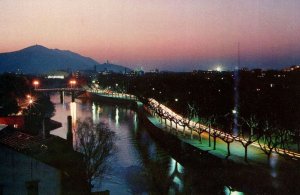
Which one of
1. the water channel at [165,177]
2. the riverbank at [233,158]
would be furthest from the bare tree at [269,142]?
the water channel at [165,177]

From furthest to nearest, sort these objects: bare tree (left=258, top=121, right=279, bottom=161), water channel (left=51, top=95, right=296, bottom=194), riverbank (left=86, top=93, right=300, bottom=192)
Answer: bare tree (left=258, top=121, right=279, bottom=161), water channel (left=51, top=95, right=296, bottom=194), riverbank (left=86, top=93, right=300, bottom=192)

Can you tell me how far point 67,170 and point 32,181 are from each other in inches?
73.5

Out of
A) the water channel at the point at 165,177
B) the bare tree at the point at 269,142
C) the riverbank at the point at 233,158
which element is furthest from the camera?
the bare tree at the point at 269,142

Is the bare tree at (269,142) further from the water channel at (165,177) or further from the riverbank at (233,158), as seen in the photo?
the water channel at (165,177)

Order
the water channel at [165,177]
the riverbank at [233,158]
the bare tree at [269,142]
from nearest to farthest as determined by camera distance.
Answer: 1. the riverbank at [233,158]
2. the water channel at [165,177]
3. the bare tree at [269,142]

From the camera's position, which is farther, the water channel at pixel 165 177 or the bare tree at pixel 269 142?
the bare tree at pixel 269 142

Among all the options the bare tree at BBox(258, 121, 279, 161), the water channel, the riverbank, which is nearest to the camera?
the riverbank

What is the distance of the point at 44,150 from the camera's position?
8031 mm

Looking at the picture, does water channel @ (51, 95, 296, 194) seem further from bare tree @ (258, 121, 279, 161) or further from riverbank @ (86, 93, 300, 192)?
bare tree @ (258, 121, 279, 161)

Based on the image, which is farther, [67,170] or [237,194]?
[237,194]

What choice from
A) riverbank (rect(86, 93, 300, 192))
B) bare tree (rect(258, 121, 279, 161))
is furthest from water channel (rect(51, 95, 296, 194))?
bare tree (rect(258, 121, 279, 161))

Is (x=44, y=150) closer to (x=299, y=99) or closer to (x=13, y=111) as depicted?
(x=13, y=111)

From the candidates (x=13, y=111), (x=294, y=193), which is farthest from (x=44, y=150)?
(x=13, y=111)

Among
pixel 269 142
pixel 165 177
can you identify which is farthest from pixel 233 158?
pixel 165 177
